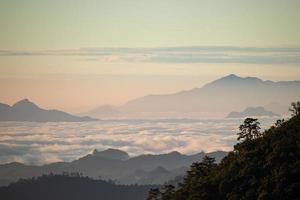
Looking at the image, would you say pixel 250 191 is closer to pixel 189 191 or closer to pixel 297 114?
pixel 189 191

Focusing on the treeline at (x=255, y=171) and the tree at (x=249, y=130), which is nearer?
the treeline at (x=255, y=171)

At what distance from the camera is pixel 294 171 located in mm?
109938

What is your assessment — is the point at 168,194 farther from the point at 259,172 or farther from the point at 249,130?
the point at 259,172

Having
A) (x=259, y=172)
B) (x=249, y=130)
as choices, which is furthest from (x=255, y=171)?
(x=249, y=130)

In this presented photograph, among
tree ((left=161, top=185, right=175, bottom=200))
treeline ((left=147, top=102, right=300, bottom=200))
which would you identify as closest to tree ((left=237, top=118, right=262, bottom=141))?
treeline ((left=147, top=102, right=300, bottom=200))

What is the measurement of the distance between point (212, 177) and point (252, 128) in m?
19.6

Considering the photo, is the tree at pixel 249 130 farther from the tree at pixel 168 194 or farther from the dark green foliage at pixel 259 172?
the tree at pixel 168 194

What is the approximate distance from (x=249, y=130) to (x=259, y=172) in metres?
29.9

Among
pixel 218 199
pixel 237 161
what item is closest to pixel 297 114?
pixel 237 161

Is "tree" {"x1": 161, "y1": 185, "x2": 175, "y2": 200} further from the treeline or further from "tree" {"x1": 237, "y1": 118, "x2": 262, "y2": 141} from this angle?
"tree" {"x1": 237, "y1": 118, "x2": 262, "y2": 141}

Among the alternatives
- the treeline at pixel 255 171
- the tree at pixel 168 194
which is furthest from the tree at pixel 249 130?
the tree at pixel 168 194

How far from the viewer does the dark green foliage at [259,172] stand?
10969 centimetres

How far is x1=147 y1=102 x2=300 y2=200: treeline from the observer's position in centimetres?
11000

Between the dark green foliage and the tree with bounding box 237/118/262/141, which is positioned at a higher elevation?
the tree with bounding box 237/118/262/141
